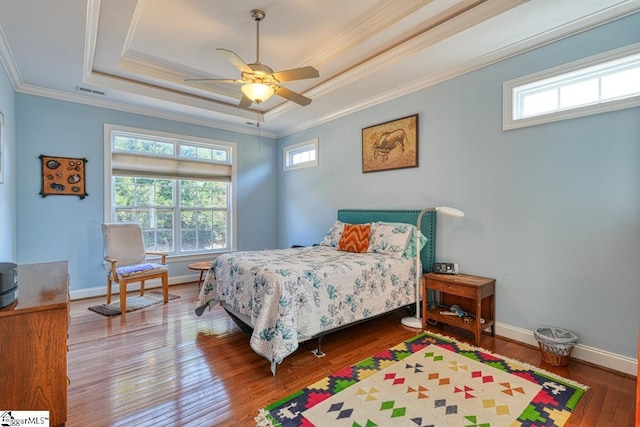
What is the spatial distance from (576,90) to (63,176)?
5.74m

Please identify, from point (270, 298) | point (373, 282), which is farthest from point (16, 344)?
point (373, 282)

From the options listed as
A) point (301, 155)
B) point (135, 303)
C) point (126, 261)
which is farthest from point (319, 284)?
point (301, 155)

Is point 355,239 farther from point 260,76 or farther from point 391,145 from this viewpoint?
point 260,76

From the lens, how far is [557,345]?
231cm

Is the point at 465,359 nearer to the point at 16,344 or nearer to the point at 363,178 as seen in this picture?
the point at 363,178

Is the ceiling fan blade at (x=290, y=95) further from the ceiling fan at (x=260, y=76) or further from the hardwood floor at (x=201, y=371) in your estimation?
the hardwood floor at (x=201, y=371)

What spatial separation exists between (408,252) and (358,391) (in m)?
1.70

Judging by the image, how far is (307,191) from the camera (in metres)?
5.33

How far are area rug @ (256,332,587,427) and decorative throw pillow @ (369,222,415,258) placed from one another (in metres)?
1.14

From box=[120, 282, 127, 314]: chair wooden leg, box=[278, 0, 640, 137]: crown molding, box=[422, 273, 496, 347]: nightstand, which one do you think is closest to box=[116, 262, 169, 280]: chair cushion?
box=[120, 282, 127, 314]: chair wooden leg

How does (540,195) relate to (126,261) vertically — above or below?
above

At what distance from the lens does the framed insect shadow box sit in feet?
12.5

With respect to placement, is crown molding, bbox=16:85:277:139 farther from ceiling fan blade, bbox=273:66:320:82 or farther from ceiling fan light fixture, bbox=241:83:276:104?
ceiling fan blade, bbox=273:66:320:82

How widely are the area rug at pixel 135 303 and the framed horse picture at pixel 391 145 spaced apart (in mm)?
3363
